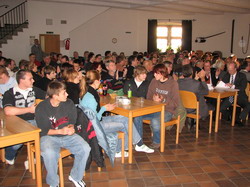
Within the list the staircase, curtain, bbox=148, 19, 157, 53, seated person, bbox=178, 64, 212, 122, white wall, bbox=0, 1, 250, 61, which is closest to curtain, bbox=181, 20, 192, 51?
white wall, bbox=0, 1, 250, 61

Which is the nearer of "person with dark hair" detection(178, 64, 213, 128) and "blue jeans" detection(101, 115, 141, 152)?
"blue jeans" detection(101, 115, 141, 152)

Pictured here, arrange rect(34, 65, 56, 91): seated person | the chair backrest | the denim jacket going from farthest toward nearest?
1. rect(34, 65, 56, 91): seated person
2. the chair backrest
3. the denim jacket

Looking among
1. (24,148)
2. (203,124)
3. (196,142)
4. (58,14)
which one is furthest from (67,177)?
(58,14)

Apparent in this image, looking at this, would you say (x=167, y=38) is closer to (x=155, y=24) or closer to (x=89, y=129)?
(x=155, y=24)

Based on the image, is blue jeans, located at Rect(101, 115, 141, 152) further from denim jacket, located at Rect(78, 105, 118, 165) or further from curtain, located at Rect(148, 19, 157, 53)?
curtain, located at Rect(148, 19, 157, 53)

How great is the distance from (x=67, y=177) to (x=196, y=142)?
2173 millimetres

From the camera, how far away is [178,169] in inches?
129

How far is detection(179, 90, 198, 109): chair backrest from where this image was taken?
412cm

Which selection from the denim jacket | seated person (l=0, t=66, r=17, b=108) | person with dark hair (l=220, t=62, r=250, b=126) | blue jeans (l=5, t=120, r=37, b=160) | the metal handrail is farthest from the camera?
the metal handrail

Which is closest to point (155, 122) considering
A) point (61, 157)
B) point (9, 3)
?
point (61, 157)

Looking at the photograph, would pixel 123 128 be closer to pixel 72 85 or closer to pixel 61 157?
pixel 72 85

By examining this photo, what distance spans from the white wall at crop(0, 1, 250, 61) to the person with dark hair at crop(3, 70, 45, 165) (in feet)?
27.3

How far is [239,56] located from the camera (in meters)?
15.3

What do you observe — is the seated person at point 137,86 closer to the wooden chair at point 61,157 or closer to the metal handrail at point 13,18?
the wooden chair at point 61,157
